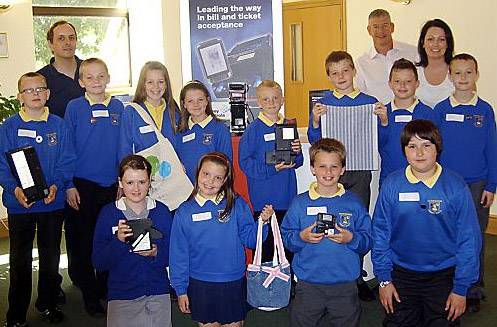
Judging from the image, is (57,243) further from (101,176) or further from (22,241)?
(101,176)

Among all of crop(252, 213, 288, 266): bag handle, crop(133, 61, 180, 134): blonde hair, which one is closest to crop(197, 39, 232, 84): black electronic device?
crop(133, 61, 180, 134): blonde hair

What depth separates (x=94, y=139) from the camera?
3812 millimetres

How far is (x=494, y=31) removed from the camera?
18.5 feet

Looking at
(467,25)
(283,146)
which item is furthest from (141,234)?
(467,25)

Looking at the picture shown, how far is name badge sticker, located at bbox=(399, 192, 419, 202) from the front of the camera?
9.30 feet

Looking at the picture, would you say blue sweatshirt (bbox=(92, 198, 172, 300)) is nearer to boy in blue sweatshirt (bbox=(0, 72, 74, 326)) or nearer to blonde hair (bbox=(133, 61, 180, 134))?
boy in blue sweatshirt (bbox=(0, 72, 74, 326))

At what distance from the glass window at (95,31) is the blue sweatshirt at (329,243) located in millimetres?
4914

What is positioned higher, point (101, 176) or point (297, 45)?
point (297, 45)

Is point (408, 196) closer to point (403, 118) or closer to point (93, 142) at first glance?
point (403, 118)

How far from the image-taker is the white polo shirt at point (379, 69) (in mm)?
4488

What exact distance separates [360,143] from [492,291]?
1501mm

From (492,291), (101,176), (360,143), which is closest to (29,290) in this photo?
(101,176)

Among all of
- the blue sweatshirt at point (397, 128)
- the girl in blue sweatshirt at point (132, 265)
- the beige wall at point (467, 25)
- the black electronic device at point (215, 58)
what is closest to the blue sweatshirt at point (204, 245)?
the girl in blue sweatshirt at point (132, 265)

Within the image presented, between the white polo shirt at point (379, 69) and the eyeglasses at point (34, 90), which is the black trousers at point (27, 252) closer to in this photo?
the eyeglasses at point (34, 90)
